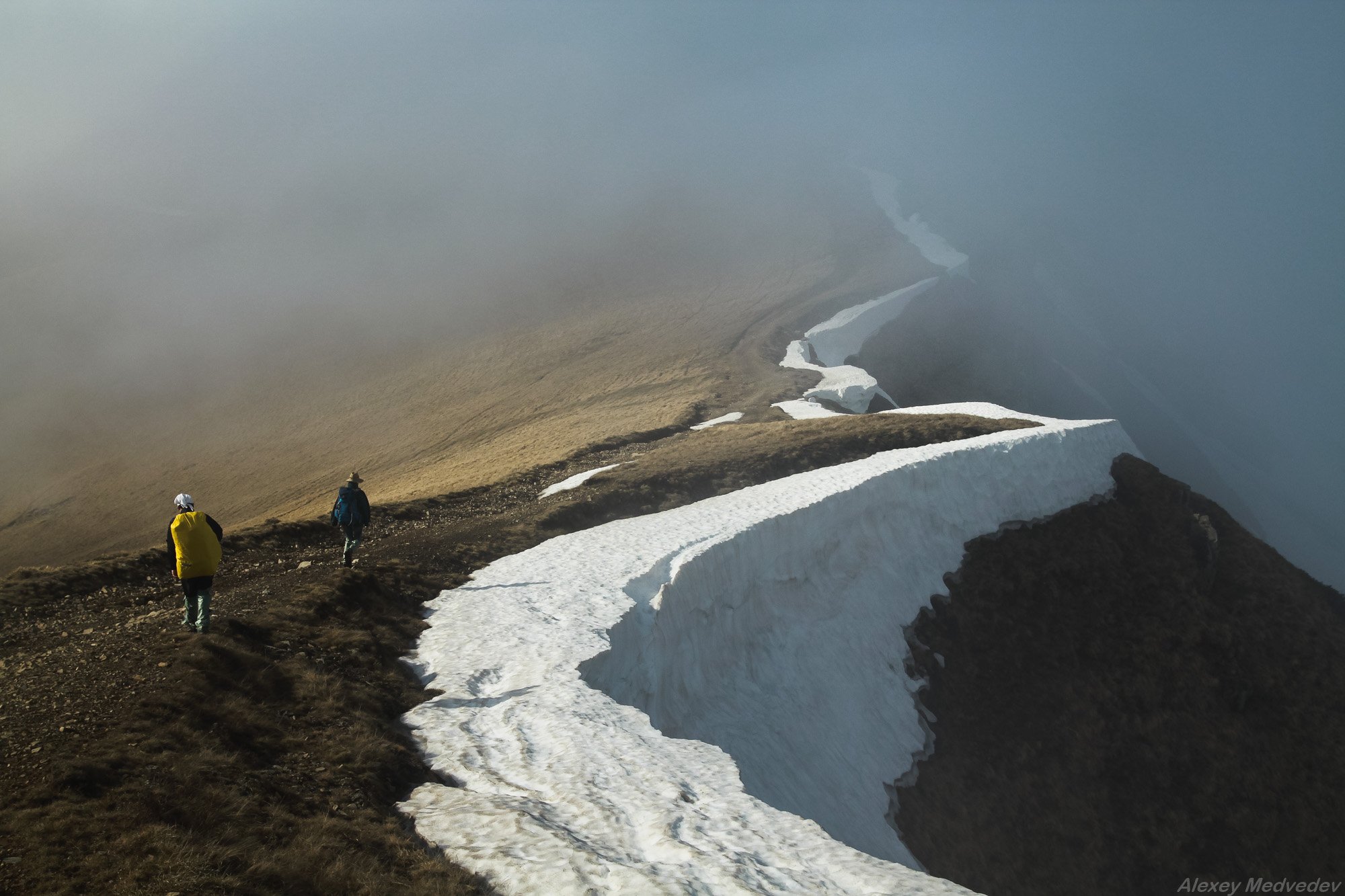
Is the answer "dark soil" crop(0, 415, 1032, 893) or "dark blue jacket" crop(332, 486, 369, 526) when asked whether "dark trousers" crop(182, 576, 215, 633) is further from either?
"dark blue jacket" crop(332, 486, 369, 526)

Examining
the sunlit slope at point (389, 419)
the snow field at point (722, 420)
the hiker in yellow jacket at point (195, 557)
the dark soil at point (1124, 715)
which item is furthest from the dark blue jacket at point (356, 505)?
the snow field at point (722, 420)

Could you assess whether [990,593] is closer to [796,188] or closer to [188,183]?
[188,183]

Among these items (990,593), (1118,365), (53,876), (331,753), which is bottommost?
(1118,365)

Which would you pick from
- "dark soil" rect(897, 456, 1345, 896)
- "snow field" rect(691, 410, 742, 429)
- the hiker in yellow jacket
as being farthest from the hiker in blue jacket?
"snow field" rect(691, 410, 742, 429)

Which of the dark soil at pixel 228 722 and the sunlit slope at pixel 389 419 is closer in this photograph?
the dark soil at pixel 228 722

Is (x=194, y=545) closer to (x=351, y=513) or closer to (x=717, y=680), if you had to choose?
(x=351, y=513)

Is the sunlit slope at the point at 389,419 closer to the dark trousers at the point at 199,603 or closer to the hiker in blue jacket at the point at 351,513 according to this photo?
the hiker in blue jacket at the point at 351,513

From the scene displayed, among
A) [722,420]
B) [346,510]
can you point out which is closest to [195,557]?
[346,510]

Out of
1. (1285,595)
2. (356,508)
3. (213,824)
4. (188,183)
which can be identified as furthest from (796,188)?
(213,824)
